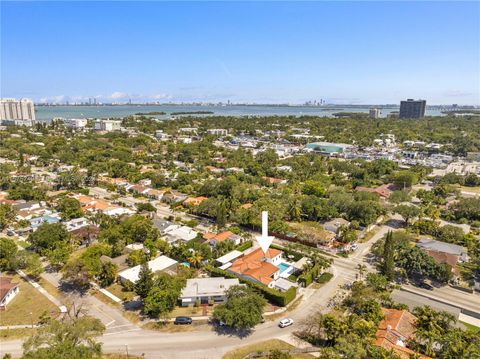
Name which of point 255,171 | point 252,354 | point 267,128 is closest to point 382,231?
point 252,354

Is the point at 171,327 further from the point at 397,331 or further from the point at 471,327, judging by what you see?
the point at 471,327

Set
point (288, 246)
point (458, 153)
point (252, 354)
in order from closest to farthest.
Answer: 1. point (252, 354)
2. point (288, 246)
3. point (458, 153)

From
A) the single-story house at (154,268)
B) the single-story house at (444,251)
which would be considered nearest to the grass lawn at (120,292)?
the single-story house at (154,268)

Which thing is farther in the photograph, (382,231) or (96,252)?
(382,231)

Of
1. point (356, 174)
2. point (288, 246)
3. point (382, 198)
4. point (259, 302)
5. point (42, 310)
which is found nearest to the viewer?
point (259, 302)

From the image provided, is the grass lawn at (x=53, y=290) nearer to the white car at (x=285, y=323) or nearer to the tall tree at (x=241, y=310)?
the tall tree at (x=241, y=310)

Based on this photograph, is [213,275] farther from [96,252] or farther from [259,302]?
[96,252]
